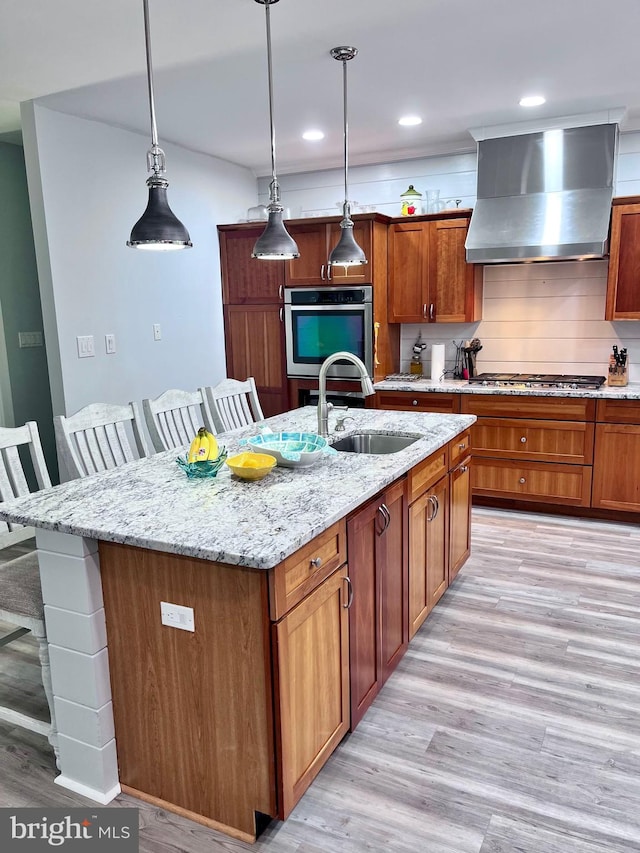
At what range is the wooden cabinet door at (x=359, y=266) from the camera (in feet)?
15.0

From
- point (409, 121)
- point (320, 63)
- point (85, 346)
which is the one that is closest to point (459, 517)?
point (320, 63)

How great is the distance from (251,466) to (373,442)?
37.1 inches

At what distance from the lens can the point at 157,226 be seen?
2.06 metres

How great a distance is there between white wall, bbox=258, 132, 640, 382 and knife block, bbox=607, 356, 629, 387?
149 millimetres

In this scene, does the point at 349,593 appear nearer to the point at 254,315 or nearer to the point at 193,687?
the point at 193,687

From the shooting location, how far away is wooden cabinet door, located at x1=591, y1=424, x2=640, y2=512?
402 cm

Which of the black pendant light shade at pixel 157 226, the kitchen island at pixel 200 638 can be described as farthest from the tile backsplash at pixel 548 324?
the black pendant light shade at pixel 157 226

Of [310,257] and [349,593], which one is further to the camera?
[310,257]

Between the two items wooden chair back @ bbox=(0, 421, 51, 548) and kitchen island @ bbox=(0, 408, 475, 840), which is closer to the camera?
kitchen island @ bbox=(0, 408, 475, 840)

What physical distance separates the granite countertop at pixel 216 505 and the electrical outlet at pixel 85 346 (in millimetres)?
1549

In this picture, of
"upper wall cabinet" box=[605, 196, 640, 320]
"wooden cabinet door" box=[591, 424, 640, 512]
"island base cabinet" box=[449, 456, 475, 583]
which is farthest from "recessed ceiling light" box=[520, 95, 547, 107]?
"island base cabinet" box=[449, 456, 475, 583]

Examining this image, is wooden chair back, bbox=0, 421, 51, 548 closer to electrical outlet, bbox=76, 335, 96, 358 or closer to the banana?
the banana

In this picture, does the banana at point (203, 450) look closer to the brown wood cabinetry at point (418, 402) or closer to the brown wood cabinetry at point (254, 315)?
the brown wood cabinetry at point (418, 402)

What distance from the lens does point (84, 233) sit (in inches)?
152
